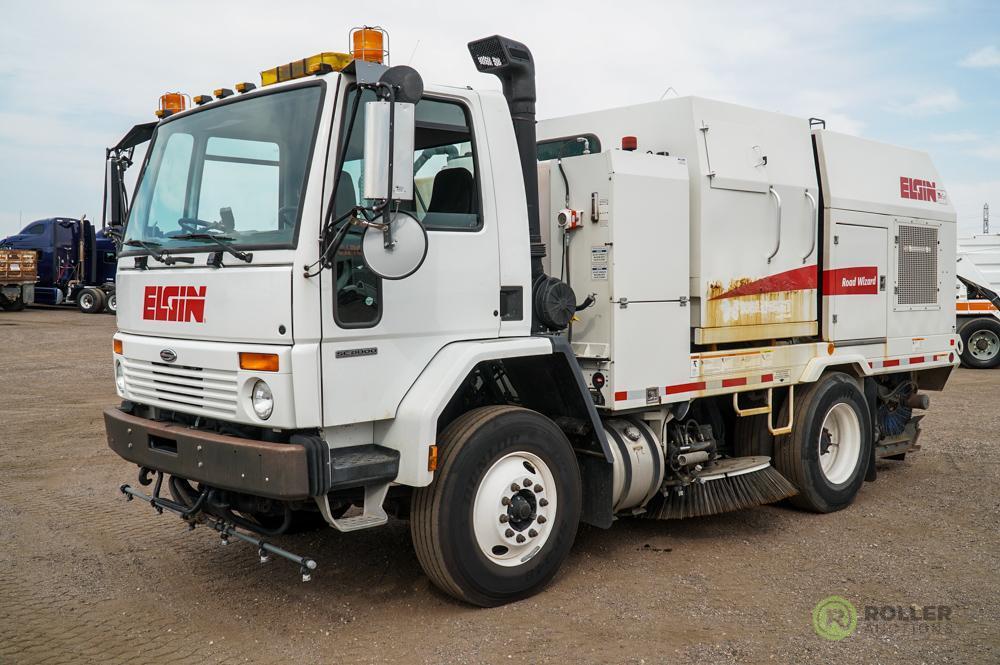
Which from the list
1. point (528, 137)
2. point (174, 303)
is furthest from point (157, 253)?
point (528, 137)

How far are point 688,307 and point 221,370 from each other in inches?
115

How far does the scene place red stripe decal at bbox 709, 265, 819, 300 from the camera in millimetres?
5949

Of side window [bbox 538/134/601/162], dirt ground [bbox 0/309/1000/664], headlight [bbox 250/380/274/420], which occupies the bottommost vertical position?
dirt ground [bbox 0/309/1000/664]

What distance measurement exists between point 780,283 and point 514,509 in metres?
2.85

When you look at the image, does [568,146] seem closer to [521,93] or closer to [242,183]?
[521,93]

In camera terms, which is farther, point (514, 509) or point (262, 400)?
point (514, 509)

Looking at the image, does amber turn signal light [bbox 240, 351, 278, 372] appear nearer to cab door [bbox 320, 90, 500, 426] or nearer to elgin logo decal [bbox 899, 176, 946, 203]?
cab door [bbox 320, 90, 500, 426]

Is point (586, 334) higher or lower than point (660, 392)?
higher

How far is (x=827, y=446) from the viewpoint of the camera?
684cm

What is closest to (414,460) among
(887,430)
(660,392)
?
(660,392)

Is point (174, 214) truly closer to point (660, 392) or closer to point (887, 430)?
point (660, 392)

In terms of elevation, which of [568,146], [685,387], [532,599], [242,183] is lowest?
[532,599]

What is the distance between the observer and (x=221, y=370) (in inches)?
164

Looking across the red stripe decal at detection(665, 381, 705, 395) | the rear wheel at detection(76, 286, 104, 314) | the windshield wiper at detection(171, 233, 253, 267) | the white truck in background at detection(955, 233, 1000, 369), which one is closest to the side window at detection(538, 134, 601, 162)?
the red stripe decal at detection(665, 381, 705, 395)
